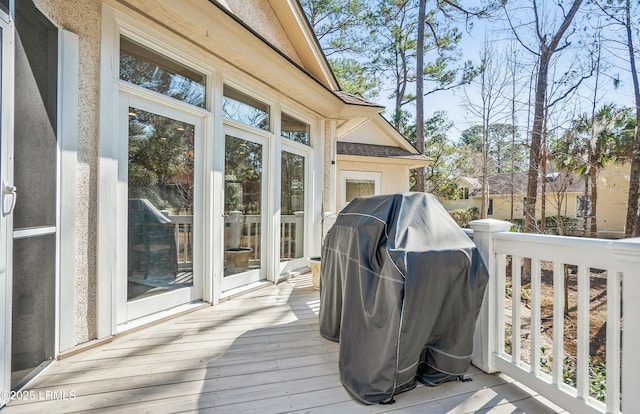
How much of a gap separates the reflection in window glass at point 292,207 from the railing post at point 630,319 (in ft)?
12.6

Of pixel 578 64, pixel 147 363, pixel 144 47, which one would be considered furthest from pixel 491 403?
pixel 578 64

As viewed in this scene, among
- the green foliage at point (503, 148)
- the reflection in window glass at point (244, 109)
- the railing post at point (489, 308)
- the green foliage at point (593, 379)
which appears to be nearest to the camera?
the railing post at point (489, 308)

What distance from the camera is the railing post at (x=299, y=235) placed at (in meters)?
5.12

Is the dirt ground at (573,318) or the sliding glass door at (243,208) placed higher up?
the sliding glass door at (243,208)

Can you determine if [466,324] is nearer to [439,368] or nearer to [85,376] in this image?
[439,368]

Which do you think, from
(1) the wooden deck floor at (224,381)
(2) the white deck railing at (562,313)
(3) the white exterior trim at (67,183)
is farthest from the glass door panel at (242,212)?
(2) the white deck railing at (562,313)

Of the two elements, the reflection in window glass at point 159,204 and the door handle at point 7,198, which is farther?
the reflection in window glass at point 159,204

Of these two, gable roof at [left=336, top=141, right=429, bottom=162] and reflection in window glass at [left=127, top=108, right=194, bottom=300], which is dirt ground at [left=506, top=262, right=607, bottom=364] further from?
reflection in window glass at [left=127, top=108, right=194, bottom=300]

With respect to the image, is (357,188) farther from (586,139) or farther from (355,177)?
(586,139)

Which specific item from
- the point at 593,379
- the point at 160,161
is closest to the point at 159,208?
the point at 160,161

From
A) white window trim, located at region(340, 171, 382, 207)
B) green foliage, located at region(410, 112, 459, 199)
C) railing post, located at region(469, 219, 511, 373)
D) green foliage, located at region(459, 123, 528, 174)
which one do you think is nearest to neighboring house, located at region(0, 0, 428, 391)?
railing post, located at region(469, 219, 511, 373)

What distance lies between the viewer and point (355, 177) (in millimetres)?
8820

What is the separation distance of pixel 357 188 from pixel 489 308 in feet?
22.2

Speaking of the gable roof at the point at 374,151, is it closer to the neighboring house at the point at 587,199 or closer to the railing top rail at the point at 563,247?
the neighboring house at the point at 587,199
